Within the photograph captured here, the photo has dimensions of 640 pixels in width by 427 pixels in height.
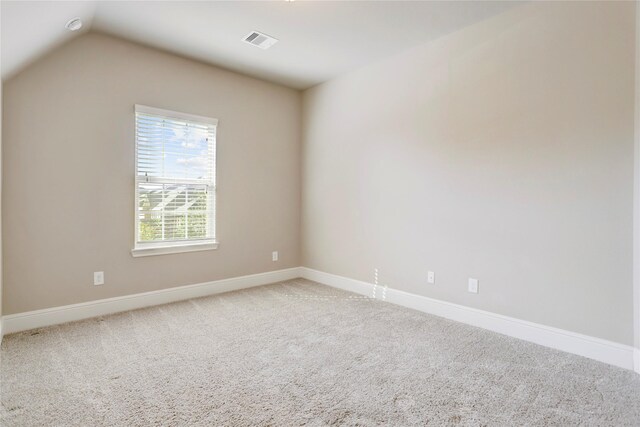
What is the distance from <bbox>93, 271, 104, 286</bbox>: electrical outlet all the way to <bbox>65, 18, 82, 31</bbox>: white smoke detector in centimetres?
210

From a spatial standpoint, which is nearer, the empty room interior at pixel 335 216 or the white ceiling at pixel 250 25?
the empty room interior at pixel 335 216

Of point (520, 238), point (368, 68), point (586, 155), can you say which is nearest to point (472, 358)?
point (520, 238)

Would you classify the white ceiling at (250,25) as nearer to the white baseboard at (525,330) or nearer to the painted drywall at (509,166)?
the painted drywall at (509,166)

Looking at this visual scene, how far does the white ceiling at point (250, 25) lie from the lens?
243 cm

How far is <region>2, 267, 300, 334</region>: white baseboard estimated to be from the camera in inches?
112

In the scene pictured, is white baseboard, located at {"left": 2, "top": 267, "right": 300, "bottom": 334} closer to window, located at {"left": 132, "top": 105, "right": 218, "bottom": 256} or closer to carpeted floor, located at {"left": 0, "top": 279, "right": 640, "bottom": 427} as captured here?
carpeted floor, located at {"left": 0, "top": 279, "right": 640, "bottom": 427}

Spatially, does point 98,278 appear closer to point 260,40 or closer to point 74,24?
point 74,24

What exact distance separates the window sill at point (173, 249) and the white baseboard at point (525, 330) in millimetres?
1874

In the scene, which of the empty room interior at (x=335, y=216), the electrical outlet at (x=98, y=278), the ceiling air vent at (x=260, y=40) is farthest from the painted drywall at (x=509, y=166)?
the electrical outlet at (x=98, y=278)

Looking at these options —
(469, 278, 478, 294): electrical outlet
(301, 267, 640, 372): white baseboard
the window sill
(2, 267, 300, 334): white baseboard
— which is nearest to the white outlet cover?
(301, 267, 640, 372): white baseboard

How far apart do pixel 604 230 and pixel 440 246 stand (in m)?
1.25

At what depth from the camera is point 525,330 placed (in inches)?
107

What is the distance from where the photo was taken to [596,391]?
2002 mm

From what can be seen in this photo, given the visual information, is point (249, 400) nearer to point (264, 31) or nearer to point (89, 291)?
point (89, 291)
